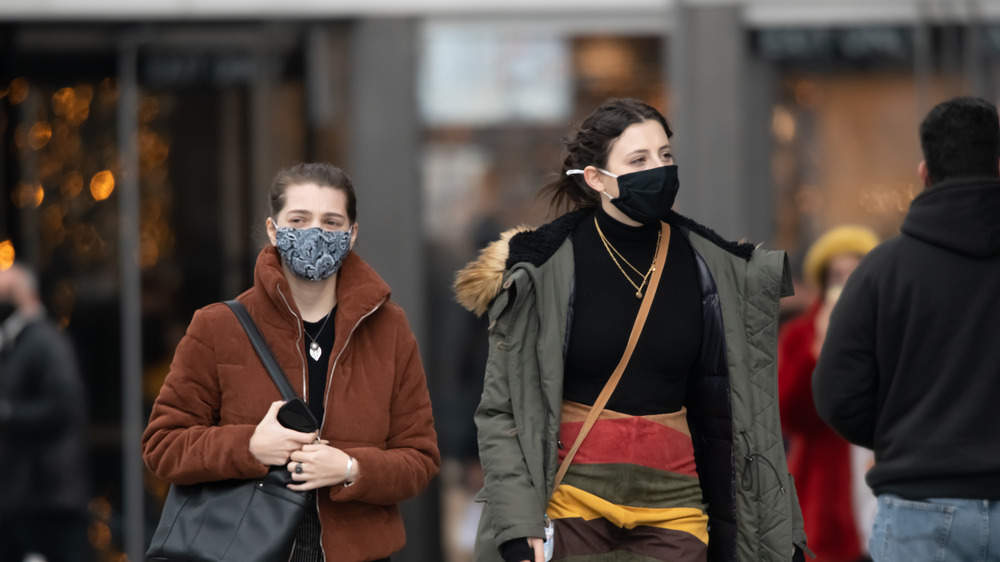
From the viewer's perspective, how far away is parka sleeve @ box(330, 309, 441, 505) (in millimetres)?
3383

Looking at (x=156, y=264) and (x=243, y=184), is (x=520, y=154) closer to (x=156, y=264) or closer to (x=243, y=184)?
(x=243, y=184)

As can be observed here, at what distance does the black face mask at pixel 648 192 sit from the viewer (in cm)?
359

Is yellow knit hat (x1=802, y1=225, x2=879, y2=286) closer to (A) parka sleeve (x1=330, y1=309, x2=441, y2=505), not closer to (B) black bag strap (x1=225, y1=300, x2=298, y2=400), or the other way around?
(A) parka sleeve (x1=330, y1=309, x2=441, y2=505)

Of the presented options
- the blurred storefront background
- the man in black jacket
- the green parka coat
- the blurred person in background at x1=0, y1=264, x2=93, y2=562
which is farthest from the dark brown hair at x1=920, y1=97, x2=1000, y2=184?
the blurred person in background at x1=0, y1=264, x2=93, y2=562

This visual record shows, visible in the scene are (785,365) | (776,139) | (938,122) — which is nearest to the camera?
(938,122)

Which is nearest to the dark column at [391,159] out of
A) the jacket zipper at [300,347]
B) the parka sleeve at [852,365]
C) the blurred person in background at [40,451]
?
the blurred person in background at [40,451]

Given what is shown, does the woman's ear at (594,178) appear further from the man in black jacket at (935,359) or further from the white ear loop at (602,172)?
the man in black jacket at (935,359)

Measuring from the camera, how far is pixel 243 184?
8.52 metres

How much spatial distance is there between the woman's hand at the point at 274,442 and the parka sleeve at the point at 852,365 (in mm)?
1462

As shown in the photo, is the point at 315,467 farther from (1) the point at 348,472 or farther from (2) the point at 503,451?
(2) the point at 503,451

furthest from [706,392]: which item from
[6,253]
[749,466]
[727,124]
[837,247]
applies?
[6,253]

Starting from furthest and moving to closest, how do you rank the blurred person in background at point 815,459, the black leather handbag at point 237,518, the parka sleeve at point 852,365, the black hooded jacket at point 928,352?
the blurred person in background at point 815,459 < the parka sleeve at point 852,365 < the black hooded jacket at point 928,352 < the black leather handbag at point 237,518

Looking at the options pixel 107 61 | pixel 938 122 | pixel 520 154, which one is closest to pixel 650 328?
pixel 938 122

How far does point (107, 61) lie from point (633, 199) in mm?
5997
